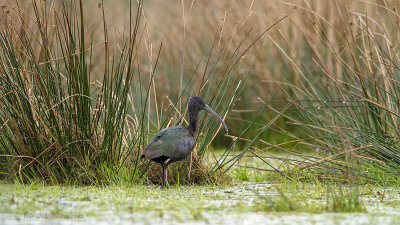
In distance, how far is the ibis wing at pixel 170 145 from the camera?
15.3 feet

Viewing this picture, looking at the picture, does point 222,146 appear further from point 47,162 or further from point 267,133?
point 47,162

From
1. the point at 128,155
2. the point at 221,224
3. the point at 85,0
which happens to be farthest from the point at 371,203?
the point at 85,0

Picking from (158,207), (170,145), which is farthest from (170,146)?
(158,207)

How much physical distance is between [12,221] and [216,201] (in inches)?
50.2

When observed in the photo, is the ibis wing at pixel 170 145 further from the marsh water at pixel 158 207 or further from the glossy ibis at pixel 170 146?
the marsh water at pixel 158 207

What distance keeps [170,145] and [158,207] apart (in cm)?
93

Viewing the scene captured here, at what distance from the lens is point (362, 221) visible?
334 cm

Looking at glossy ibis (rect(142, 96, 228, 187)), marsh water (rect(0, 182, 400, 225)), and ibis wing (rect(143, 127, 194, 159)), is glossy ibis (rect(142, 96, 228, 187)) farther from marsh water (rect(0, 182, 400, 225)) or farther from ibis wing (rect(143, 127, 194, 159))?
marsh water (rect(0, 182, 400, 225))

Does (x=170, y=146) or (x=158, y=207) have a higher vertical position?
(x=170, y=146)

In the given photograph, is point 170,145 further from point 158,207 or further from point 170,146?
point 158,207

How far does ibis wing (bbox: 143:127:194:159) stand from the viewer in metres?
4.66

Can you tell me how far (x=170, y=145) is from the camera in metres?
4.61

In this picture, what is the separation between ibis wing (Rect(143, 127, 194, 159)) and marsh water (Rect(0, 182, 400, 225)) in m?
0.25

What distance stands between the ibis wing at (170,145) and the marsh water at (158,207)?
25 centimetres
